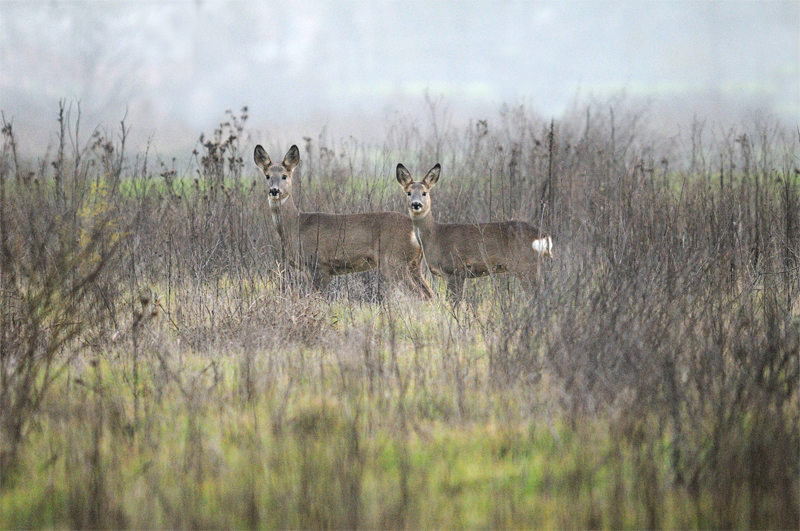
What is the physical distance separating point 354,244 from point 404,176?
107 cm

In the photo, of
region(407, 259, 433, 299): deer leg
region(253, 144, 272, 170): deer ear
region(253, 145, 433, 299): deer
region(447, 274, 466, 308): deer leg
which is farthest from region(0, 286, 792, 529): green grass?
region(253, 144, 272, 170): deer ear

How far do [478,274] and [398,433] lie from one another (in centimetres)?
461

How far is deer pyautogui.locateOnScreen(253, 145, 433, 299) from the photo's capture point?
795 centimetres

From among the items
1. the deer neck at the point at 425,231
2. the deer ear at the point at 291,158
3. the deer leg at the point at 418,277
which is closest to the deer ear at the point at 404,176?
the deer neck at the point at 425,231

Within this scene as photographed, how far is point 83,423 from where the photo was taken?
3676 millimetres

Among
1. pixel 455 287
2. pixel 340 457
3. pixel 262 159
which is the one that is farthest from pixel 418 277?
pixel 340 457

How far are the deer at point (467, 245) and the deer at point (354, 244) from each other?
21 cm

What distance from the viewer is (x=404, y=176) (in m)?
8.46

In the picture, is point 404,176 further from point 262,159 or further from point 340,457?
point 340,457

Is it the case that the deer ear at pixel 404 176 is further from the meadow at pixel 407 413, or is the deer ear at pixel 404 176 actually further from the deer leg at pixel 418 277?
the meadow at pixel 407 413

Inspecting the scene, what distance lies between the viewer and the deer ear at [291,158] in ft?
27.2

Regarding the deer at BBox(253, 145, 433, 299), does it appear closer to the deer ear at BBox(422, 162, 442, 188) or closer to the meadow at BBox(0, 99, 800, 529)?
the deer ear at BBox(422, 162, 442, 188)

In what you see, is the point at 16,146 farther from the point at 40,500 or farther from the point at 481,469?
the point at 481,469

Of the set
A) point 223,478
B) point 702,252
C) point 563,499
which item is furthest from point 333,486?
point 702,252
